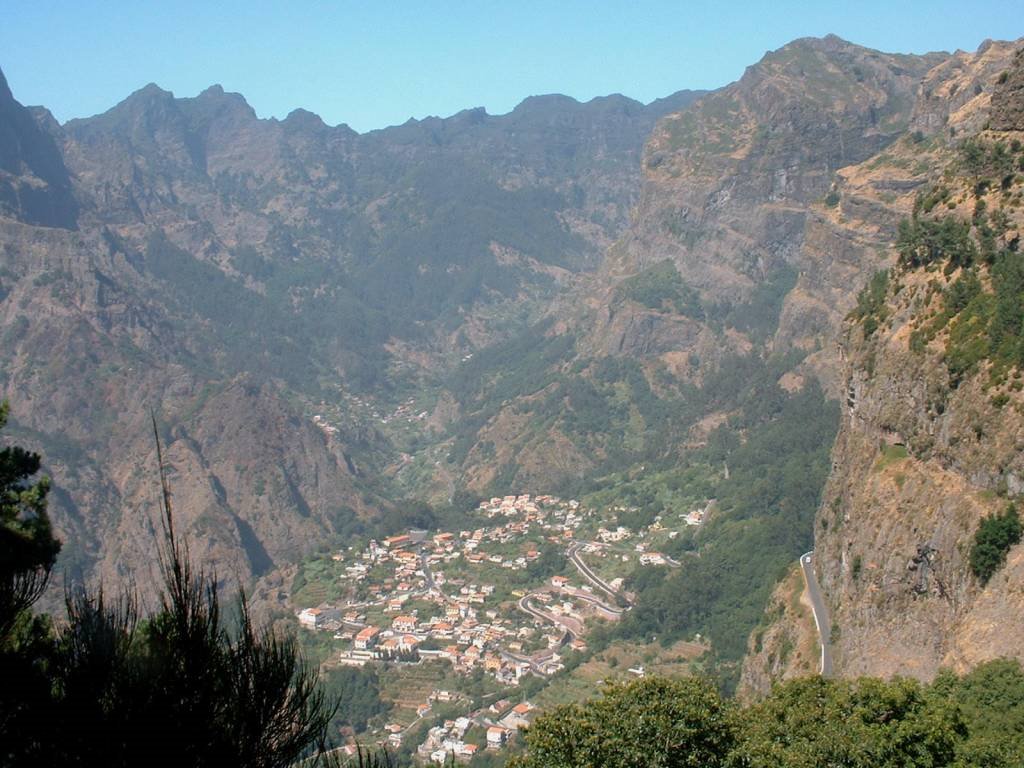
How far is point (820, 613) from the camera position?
139 feet

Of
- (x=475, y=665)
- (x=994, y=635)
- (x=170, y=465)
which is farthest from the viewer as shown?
(x=170, y=465)

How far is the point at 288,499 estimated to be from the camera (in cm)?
11331

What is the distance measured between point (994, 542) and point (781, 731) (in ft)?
35.3

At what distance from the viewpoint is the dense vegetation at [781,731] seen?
19094 mm

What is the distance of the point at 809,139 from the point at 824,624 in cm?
10663

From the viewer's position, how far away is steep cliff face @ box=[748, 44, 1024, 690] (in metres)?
30.0

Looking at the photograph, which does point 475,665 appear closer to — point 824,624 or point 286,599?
point 286,599

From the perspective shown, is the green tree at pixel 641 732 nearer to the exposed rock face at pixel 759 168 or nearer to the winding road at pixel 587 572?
the winding road at pixel 587 572

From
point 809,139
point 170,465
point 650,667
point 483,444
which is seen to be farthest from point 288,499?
point 809,139

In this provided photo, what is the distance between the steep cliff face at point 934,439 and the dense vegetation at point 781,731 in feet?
19.9

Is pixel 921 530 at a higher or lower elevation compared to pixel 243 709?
lower

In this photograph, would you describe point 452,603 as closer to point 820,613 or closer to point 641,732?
point 820,613

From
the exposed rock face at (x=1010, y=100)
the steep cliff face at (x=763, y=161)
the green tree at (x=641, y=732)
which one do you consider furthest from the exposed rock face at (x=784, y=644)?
the steep cliff face at (x=763, y=161)

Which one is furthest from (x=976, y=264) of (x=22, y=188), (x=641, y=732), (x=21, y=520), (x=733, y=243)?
(x=22, y=188)
